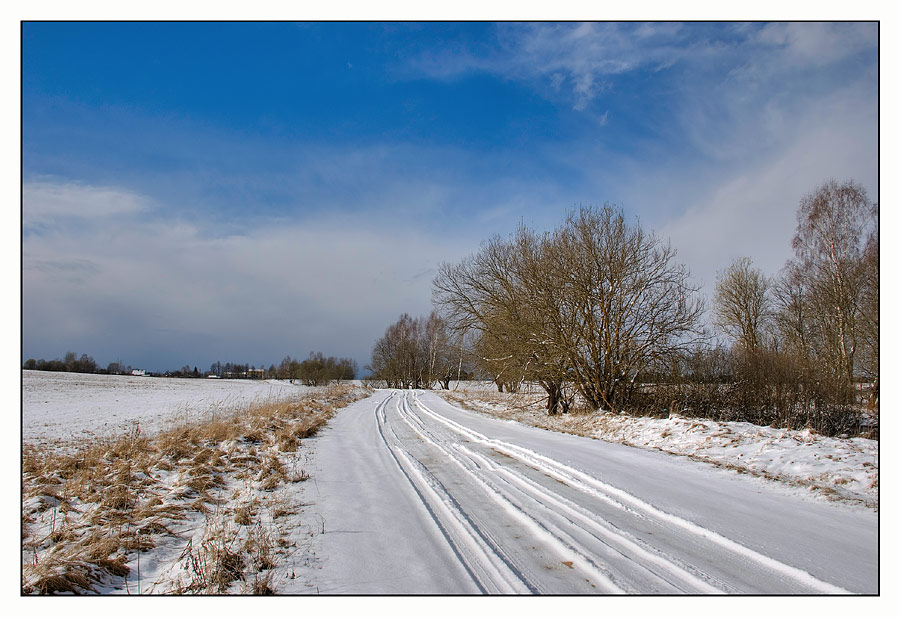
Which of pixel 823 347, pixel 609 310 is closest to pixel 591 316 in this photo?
pixel 609 310

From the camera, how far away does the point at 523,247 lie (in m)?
20.7

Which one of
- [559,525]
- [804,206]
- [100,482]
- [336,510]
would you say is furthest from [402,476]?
[804,206]

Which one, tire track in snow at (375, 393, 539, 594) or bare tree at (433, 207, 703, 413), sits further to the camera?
bare tree at (433, 207, 703, 413)

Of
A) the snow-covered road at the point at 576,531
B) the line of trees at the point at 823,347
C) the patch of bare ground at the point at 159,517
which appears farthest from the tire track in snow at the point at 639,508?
the line of trees at the point at 823,347

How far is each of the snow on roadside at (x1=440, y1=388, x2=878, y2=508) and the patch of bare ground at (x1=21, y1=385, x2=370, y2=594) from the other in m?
6.40

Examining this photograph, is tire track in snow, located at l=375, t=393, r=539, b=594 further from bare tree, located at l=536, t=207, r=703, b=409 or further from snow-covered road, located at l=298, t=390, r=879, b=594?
bare tree, located at l=536, t=207, r=703, b=409

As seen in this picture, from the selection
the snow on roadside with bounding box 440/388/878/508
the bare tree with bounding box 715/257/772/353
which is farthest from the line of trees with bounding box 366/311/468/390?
the snow on roadside with bounding box 440/388/878/508

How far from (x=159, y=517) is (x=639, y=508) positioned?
519 cm

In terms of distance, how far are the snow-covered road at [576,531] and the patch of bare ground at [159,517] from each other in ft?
1.95

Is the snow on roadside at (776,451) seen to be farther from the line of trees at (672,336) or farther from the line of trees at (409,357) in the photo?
the line of trees at (409,357)

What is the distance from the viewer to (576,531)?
404 cm

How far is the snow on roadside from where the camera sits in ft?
19.4

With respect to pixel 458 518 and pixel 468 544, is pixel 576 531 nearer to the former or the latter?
pixel 468 544
